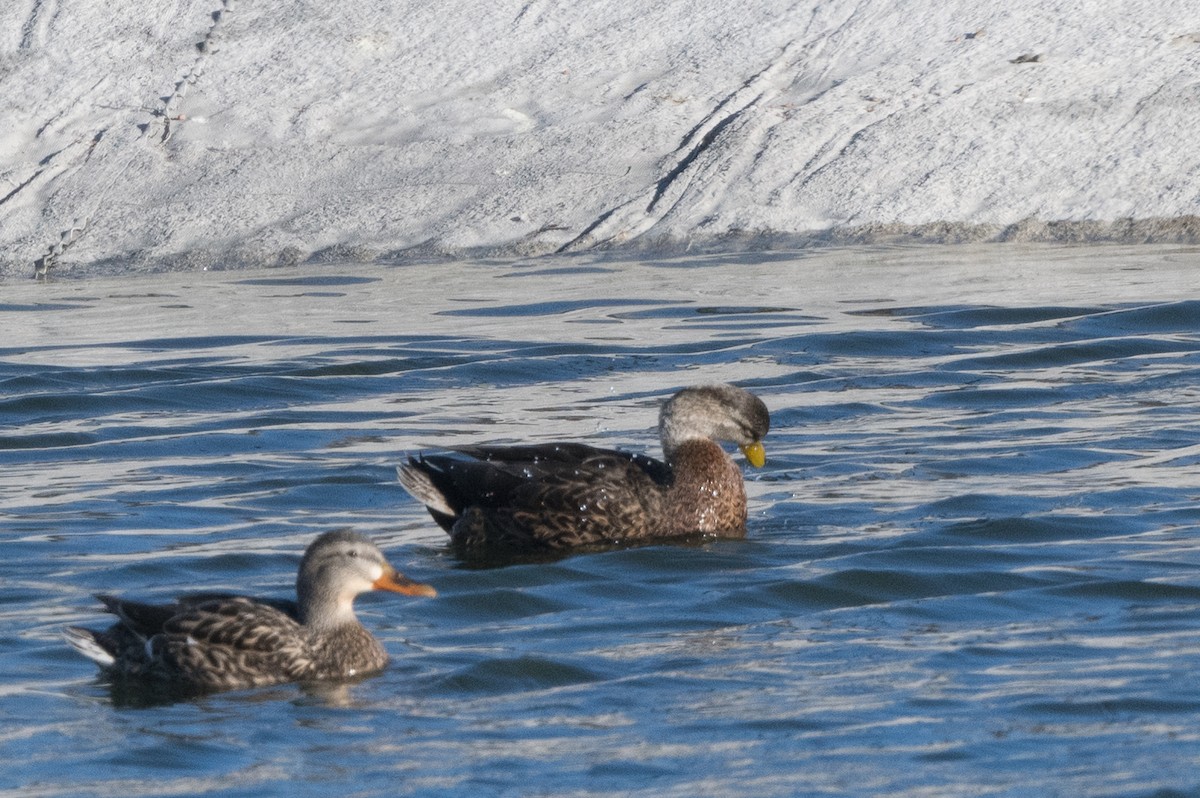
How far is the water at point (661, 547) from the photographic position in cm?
626

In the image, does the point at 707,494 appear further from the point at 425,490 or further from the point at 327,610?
the point at 327,610

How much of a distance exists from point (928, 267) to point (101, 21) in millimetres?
9062

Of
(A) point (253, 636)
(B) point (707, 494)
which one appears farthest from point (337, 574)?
(B) point (707, 494)

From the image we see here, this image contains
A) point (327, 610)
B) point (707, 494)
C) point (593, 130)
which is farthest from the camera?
point (593, 130)

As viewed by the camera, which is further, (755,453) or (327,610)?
(755,453)

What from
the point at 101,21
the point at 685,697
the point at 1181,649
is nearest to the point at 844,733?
the point at 685,697

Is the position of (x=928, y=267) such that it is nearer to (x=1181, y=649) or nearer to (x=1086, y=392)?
(x=1086, y=392)

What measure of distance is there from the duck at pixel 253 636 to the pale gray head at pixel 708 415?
2599mm

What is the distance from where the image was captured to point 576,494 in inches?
369

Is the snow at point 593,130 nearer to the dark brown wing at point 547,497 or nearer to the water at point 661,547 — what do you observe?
the water at point 661,547

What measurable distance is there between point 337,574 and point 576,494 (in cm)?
210

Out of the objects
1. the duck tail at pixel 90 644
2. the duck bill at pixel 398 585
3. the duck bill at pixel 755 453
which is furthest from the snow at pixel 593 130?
the duck tail at pixel 90 644

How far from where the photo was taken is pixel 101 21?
69.4 ft

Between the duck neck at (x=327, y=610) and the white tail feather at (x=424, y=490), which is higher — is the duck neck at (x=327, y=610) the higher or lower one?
the lower one
